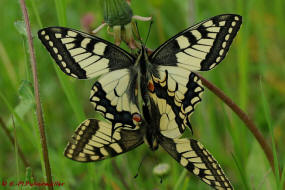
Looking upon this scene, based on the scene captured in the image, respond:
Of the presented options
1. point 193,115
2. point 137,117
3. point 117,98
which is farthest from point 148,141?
point 193,115

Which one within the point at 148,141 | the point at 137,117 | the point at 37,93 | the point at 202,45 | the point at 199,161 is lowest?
the point at 199,161

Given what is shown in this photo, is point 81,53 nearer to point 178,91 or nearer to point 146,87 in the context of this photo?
Answer: point 146,87

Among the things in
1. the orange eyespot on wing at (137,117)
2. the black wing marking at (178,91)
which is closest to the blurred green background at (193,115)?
the orange eyespot on wing at (137,117)

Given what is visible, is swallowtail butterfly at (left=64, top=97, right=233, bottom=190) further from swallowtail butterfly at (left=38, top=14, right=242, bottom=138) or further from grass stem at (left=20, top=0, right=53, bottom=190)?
grass stem at (left=20, top=0, right=53, bottom=190)

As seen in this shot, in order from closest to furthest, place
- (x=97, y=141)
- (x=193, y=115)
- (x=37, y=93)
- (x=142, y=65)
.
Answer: (x=37, y=93)
(x=142, y=65)
(x=97, y=141)
(x=193, y=115)

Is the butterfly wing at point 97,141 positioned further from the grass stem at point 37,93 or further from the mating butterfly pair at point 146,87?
the grass stem at point 37,93

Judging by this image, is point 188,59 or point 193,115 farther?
point 193,115
